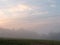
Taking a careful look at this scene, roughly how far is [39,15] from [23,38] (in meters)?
0.54

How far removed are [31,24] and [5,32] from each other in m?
0.51

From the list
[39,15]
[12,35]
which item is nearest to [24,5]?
[39,15]

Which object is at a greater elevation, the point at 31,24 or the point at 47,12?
the point at 47,12

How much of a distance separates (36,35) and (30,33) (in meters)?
0.12

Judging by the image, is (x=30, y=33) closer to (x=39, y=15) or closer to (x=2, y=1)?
(x=39, y=15)

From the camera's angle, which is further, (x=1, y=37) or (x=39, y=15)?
(x=39, y=15)

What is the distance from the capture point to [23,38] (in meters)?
3.31

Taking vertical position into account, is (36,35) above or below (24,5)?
below

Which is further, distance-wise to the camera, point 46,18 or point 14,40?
point 46,18

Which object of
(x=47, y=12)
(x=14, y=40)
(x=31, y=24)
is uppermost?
(x=47, y=12)

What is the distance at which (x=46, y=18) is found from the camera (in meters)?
3.49

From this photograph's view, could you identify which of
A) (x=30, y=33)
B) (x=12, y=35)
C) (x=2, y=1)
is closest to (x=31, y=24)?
(x=30, y=33)

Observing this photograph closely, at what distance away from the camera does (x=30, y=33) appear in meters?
3.43

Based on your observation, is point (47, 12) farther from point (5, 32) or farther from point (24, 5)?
point (5, 32)
